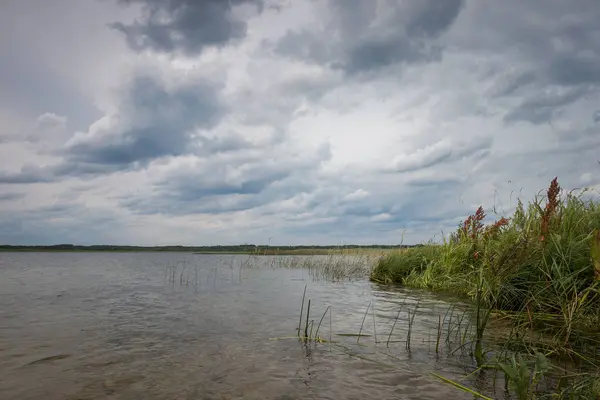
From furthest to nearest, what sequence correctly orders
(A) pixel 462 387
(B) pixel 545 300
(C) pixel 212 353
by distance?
(B) pixel 545 300 < (C) pixel 212 353 < (A) pixel 462 387

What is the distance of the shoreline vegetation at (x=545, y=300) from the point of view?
3945 millimetres

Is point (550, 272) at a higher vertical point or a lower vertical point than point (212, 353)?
higher

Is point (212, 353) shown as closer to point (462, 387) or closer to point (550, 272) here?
point (462, 387)

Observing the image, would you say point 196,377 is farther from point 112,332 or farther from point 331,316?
point 331,316

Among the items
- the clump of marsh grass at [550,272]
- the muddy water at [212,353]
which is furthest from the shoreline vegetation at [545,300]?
the muddy water at [212,353]

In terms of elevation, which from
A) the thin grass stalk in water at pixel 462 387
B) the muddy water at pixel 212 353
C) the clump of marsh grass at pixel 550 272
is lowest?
the muddy water at pixel 212 353

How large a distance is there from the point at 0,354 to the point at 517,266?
8.71 m

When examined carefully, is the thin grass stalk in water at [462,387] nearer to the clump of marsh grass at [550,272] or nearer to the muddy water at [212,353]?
the muddy water at [212,353]

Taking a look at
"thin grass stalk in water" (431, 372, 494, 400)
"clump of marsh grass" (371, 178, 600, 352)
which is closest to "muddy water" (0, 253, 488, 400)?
"thin grass stalk in water" (431, 372, 494, 400)

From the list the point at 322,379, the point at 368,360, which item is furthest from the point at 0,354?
the point at 368,360

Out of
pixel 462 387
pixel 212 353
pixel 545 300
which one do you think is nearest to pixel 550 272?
pixel 545 300

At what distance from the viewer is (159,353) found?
5973 mm

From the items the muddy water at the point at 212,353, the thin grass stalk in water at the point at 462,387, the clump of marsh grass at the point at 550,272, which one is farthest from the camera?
the clump of marsh grass at the point at 550,272

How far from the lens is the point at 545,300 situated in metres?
6.68
